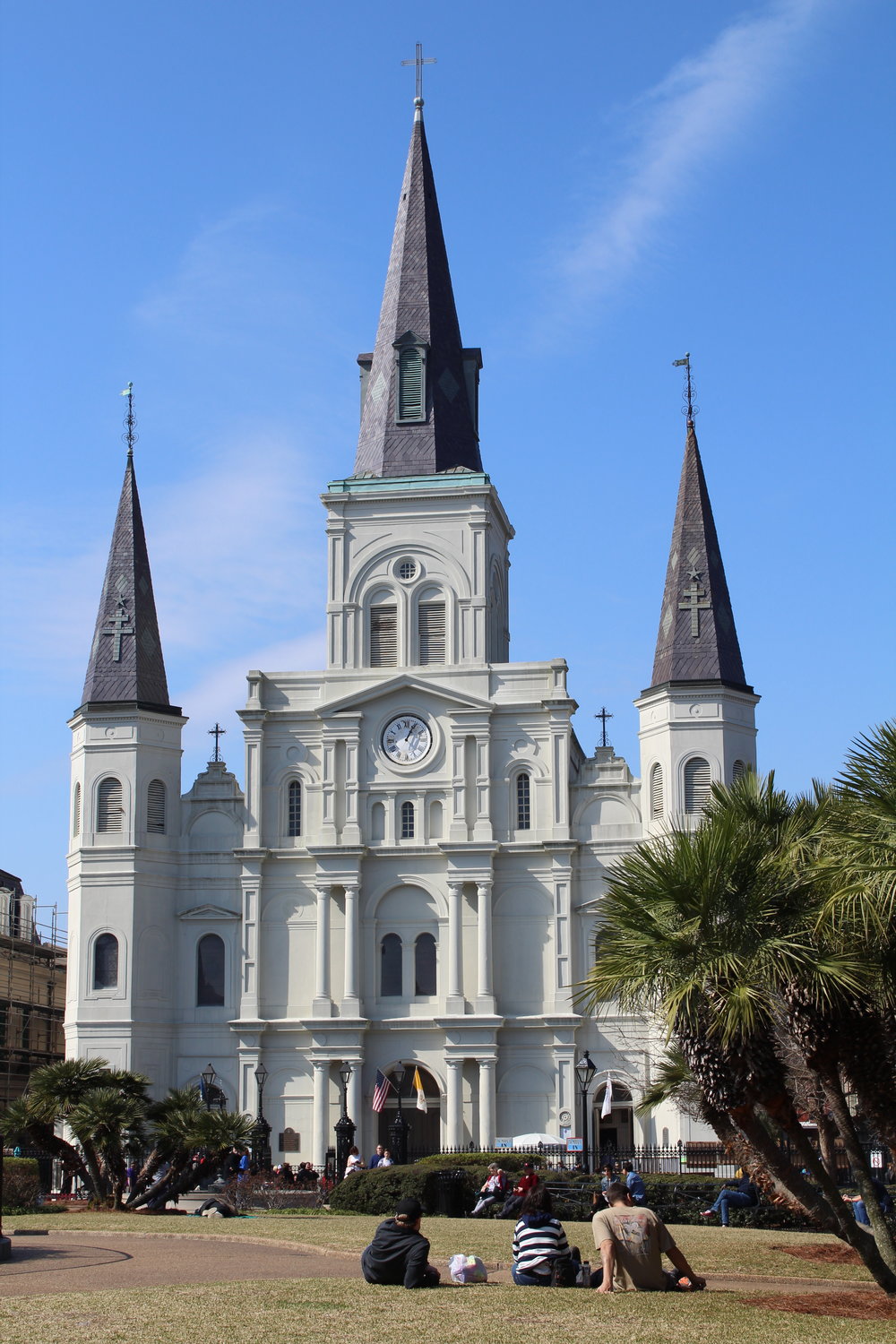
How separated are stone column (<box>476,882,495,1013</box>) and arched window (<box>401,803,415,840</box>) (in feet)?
10.5

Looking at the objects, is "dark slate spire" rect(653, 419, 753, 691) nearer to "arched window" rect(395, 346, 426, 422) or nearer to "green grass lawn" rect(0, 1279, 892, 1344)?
"arched window" rect(395, 346, 426, 422)

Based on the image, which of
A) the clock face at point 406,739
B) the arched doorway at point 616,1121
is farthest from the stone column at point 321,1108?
the clock face at point 406,739

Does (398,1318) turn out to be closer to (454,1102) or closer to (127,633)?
(454,1102)

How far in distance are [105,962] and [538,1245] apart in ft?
132

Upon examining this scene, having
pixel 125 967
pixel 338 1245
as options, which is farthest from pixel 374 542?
pixel 338 1245

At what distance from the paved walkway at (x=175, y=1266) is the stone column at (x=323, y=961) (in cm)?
3028

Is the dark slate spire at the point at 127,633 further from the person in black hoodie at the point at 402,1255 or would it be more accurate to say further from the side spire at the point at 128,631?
the person in black hoodie at the point at 402,1255

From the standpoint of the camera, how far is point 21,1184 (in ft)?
107

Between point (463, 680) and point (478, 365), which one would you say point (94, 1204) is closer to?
point (463, 680)

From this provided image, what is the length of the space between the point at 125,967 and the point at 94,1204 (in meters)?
21.7

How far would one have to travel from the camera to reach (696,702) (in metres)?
56.7

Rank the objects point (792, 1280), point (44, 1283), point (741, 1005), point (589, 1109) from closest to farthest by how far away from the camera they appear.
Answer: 1. point (741, 1005)
2. point (44, 1283)
3. point (792, 1280)
4. point (589, 1109)

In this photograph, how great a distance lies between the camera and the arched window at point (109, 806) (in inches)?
2298

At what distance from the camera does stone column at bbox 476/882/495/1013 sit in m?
55.5
